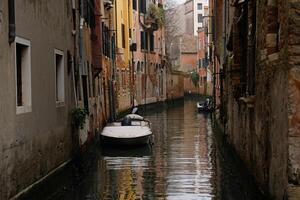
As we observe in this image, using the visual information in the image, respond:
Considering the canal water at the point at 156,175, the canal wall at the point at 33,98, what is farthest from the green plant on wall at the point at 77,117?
the canal water at the point at 156,175

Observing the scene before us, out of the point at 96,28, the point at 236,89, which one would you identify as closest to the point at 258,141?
the point at 236,89

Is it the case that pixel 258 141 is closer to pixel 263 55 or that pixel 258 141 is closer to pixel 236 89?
pixel 263 55

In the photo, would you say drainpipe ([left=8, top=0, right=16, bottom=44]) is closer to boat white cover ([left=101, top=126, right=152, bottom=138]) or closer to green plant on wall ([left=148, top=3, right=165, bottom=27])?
boat white cover ([left=101, top=126, right=152, bottom=138])

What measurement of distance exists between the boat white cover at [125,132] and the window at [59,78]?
5.50m

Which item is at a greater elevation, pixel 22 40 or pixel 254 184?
pixel 22 40

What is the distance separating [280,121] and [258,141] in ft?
8.73

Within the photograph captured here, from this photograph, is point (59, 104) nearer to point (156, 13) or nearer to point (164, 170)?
point (164, 170)

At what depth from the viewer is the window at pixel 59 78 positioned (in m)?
14.3

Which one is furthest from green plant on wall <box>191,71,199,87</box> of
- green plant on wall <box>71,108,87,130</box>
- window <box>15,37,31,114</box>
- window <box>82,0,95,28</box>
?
window <box>15,37,31,114</box>

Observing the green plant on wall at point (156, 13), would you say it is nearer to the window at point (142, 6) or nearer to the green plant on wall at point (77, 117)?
the window at point (142, 6)

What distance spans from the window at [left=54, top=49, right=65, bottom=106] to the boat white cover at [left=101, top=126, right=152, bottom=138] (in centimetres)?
550

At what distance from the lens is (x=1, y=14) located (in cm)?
911

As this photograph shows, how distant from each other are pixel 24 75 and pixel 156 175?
4905mm

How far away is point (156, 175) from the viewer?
47.9ft
